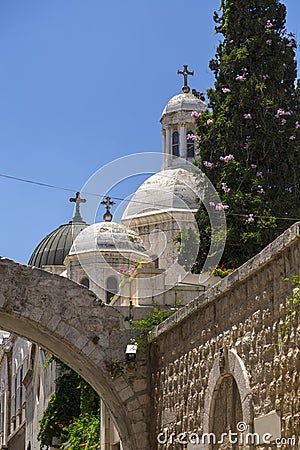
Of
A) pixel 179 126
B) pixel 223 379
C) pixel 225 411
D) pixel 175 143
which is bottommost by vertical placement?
pixel 225 411

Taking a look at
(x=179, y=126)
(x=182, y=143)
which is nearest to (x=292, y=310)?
(x=182, y=143)

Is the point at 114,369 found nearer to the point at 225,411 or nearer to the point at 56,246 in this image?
the point at 225,411

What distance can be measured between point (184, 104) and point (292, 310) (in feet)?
89.3

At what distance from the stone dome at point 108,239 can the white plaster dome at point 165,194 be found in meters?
0.94

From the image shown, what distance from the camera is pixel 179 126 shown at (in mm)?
37156

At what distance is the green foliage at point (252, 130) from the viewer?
2033 centimetres

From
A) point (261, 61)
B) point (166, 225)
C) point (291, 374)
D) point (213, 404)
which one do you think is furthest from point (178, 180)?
point (291, 374)

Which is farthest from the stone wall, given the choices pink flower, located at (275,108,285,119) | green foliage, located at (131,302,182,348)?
pink flower, located at (275,108,285,119)

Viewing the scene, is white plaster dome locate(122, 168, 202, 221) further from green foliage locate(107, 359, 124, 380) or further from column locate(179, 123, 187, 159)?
green foliage locate(107, 359, 124, 380)

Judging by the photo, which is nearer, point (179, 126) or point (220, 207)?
point (220, 207)

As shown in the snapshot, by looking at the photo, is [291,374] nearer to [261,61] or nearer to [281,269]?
[281,269]

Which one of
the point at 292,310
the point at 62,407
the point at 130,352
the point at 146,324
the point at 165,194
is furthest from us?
the point at 165,194

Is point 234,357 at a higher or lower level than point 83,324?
lower

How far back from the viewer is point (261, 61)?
21609mm
